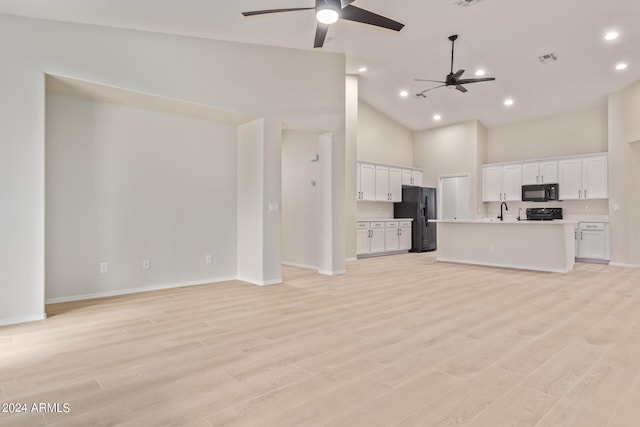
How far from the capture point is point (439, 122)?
9820mm

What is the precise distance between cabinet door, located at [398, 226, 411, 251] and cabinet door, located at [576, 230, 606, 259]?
3641 mm

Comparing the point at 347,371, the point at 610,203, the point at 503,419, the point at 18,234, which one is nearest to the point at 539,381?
the point at 503,419

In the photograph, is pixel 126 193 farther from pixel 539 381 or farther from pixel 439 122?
pixel 439 122

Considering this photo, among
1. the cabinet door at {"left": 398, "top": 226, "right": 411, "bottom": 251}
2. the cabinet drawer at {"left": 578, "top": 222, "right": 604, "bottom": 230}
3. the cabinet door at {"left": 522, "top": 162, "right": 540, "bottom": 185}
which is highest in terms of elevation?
the cabinet door at {"left": 522, "top": 162, "right": 540, "bottom": 185}

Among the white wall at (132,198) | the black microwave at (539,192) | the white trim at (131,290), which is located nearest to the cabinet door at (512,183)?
the black microwave at (539,192)

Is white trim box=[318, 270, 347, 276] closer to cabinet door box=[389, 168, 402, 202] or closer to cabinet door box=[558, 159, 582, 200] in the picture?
cabinet door box=[389, 168, 402, 202]

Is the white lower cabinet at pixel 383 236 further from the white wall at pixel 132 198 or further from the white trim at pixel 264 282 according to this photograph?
the white wall at pixel 132 198

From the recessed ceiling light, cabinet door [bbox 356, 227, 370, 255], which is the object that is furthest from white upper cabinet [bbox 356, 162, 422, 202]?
the recessed ceiling light

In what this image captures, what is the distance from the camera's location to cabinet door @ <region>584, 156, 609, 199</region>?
753cm

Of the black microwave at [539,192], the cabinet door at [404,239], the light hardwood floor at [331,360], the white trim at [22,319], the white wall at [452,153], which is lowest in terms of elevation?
the light hardwood floor at [331,360]

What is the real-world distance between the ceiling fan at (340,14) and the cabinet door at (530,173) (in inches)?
255

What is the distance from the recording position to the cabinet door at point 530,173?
27.8 ft

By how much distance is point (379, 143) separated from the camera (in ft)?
31.6

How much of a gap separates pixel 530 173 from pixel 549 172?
0.39m
